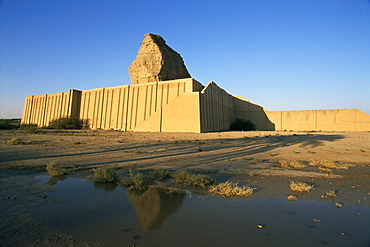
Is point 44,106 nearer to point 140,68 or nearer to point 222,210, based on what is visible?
point 140,68

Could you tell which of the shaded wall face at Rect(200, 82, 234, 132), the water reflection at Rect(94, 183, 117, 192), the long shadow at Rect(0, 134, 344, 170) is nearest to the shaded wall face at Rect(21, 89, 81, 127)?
the shaded wall face at Rect(200, 82, 234, 132)

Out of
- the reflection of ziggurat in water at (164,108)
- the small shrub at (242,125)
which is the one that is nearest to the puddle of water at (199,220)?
the reflection of ziggurat in water at (164,108)

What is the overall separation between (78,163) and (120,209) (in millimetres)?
5511

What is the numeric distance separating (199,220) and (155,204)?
1.11 m

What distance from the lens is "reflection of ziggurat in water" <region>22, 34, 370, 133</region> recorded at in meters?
31.6

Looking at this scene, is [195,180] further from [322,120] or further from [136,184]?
[322,120]

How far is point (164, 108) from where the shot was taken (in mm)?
32375

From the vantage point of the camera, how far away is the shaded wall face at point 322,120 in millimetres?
39500

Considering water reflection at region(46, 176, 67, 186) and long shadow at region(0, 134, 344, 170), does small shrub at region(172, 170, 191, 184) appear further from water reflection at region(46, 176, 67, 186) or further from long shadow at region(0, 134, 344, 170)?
water reflection at region(46, 176, 67, 186)

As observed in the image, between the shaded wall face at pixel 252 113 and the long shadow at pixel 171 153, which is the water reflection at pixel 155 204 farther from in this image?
the shaded wall face at pixel 252 113

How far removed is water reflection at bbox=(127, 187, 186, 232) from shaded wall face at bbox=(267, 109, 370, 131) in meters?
44.1

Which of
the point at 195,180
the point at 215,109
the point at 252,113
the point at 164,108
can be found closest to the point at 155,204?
the point at 195,180

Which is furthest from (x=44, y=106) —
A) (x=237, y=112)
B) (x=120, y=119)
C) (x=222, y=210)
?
(x=222, y=210)

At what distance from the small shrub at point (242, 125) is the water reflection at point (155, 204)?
41092 mm
